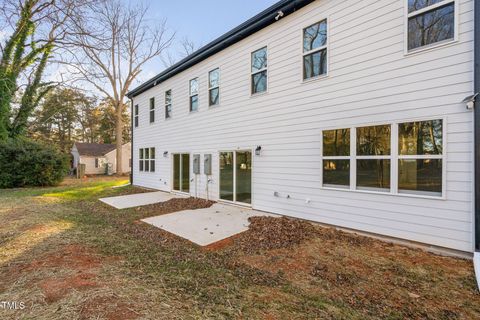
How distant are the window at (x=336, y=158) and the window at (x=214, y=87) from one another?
4.44 meters

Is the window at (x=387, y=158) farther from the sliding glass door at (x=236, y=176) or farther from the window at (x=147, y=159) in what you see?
the window at (x=147, y=159)

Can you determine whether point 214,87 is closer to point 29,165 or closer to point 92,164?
point 29,165

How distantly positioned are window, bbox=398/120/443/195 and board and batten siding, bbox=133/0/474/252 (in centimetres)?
14

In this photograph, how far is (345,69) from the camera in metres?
5.21

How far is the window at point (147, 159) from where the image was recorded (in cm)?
1258

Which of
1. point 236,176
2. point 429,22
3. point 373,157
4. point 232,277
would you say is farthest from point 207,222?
point 429,22

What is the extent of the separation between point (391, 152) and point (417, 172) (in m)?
0.55

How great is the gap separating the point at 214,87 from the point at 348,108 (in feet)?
16.5

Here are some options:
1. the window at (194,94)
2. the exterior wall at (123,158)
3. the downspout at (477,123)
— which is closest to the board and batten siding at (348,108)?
the downspout at (477,123)

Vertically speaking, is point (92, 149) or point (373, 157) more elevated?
point (92, 149)

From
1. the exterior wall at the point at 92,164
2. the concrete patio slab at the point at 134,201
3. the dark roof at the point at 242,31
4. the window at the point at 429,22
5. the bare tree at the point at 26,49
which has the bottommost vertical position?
the concrete patio slab at the point at 134,201

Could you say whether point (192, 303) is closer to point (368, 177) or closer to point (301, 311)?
point (301, 311)

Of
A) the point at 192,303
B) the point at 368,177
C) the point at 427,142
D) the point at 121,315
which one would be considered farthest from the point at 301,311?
the point at 427,142

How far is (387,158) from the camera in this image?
183 inches
